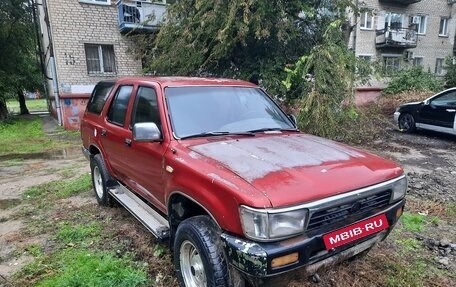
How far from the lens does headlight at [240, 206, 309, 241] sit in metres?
2.04

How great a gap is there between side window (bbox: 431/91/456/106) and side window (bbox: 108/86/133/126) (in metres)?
8.97

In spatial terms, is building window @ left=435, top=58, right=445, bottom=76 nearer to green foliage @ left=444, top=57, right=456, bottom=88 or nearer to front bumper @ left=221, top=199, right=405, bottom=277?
green foliage @ left=444, top=57, right=456, bottom=88

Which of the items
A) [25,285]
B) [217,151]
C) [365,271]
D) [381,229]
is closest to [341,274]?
[365,271]

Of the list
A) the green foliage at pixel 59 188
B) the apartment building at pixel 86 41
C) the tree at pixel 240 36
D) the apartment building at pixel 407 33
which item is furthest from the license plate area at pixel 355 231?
the apartment building at pixel 407 33

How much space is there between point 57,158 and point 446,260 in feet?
28.8

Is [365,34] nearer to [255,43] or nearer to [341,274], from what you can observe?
[255,43]

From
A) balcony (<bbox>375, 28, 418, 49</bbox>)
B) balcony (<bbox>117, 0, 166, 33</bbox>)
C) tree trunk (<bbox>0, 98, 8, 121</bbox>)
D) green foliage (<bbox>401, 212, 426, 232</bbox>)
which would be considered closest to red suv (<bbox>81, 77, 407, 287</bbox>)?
green foliage (<bbox>401, 212, 426, 232</bbox>)

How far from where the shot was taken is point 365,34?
24.2 metres

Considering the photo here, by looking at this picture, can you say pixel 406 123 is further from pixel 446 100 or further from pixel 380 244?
pixel 380 244

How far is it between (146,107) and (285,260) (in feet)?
7.11

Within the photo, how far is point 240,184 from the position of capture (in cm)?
219

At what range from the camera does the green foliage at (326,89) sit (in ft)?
25.6

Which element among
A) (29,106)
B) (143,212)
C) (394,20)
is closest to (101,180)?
(143,212)

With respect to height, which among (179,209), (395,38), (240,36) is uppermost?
(395,38)
